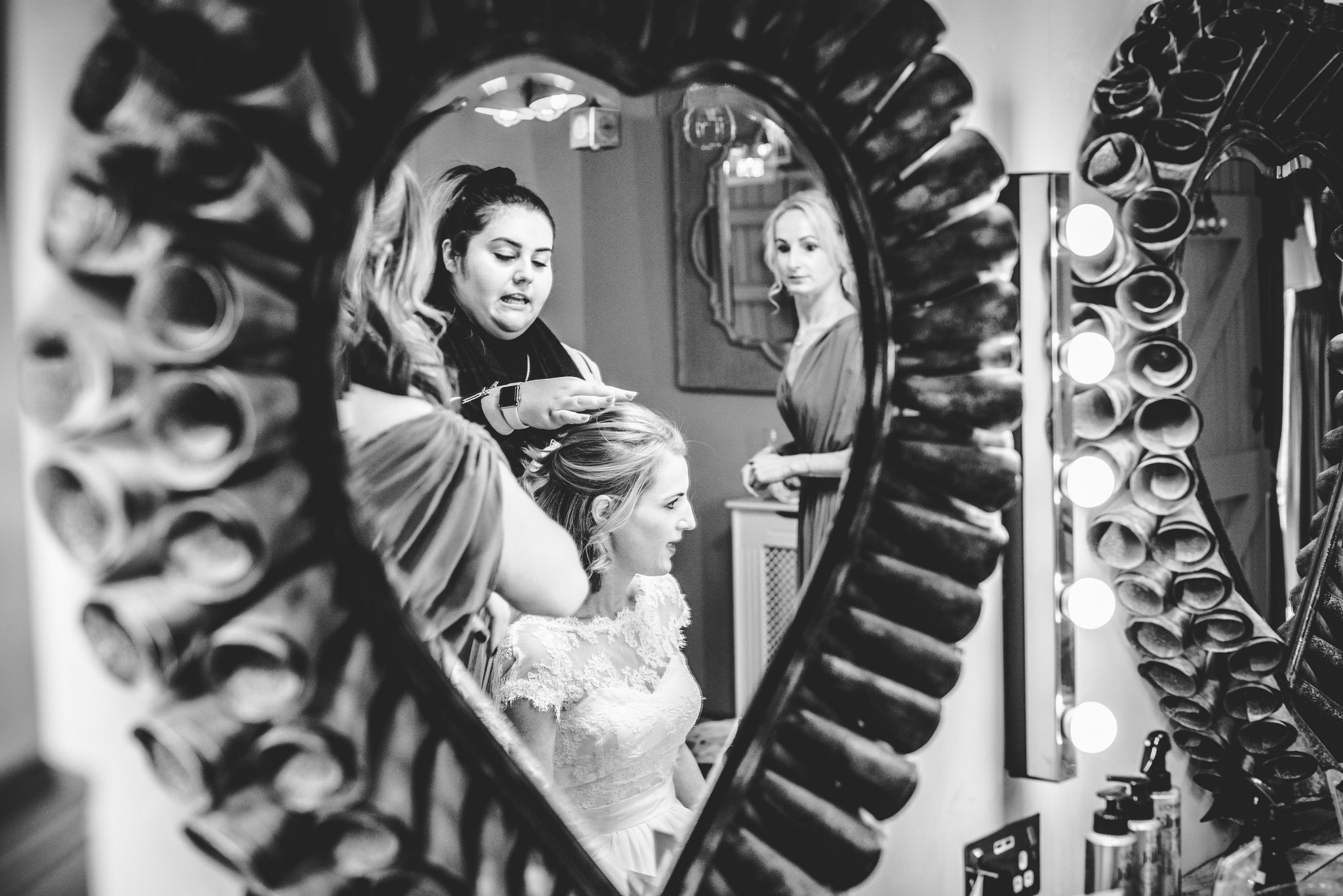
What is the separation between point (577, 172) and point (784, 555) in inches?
12.2

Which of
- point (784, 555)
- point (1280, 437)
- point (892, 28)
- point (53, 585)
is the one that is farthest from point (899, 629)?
point (1280, 437)

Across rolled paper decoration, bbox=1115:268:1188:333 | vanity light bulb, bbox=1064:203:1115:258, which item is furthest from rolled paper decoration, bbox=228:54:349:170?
rolled paper decoration, bbox=1115:268:1188:333

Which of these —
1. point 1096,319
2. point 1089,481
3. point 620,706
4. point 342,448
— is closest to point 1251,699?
point 1089,481

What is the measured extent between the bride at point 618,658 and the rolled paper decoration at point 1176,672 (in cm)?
76

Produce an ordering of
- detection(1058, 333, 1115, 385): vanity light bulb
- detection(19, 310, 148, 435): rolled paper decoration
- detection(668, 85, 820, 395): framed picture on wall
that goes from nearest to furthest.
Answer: detection(19, 310, 148, 435): rolled paper decoration, detection(668, 85, 820, 395): framed picture on wall, detection(1058, 333, 1115, 385): vanity light bulb

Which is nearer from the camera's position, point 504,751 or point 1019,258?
point 504,751

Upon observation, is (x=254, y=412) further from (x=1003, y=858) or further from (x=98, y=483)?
(x=1003, y=858)

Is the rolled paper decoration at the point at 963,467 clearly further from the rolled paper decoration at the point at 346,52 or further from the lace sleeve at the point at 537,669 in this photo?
the rolled paper decoration at the point at 346,52

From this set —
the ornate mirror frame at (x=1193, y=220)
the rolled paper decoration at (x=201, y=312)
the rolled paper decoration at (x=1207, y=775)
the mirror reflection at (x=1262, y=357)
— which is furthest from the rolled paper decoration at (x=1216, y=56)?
the rolled paper decoration at (x=201, y=312)

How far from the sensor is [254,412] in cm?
60

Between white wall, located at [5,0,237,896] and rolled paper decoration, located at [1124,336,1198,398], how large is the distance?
1.03 m

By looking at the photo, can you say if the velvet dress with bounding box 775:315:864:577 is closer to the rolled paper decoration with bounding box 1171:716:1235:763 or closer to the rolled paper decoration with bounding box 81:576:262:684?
the rolled paper decoration with bounding box 81:576:262:684

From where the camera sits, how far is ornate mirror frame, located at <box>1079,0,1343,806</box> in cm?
128

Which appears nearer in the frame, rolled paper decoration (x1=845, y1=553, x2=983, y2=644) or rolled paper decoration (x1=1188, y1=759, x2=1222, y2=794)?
rolled paper decoration (x1=845, y1=553, x2=983, y2=644)
